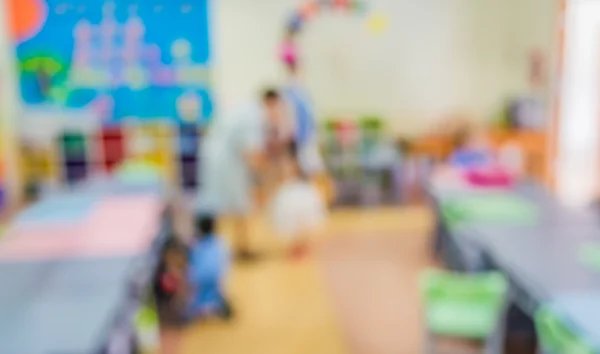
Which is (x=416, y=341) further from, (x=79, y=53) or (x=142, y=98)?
(x=79, y=53)

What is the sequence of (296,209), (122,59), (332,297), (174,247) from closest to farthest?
(174,247), (332,297), (296,209), (122,59)

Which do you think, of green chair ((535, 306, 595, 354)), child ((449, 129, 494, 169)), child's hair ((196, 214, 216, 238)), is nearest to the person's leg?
child's hair ((196, 214, 216, 238))

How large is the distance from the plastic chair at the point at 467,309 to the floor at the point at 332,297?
648 millimetres

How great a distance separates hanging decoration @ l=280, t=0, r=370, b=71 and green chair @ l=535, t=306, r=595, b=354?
4.00 metres

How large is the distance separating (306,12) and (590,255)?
3.75 meters

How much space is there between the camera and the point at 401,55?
20.5 ft

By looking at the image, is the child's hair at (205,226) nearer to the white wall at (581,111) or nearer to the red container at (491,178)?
the red container at (491,178)

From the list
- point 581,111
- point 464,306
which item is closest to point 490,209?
point 464,306

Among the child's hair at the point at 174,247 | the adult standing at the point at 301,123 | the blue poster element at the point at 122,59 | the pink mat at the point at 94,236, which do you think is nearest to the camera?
the pink mat at the point at 94,236

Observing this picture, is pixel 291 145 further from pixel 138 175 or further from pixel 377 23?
A: pixel 377 23

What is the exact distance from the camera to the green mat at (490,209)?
3.60m

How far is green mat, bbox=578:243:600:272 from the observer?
9.66 ft

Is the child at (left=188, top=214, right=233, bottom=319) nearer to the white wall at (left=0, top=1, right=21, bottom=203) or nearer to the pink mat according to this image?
the pink mat

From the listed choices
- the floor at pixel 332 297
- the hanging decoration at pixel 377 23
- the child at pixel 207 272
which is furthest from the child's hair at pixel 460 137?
the child at pixel 207 272
